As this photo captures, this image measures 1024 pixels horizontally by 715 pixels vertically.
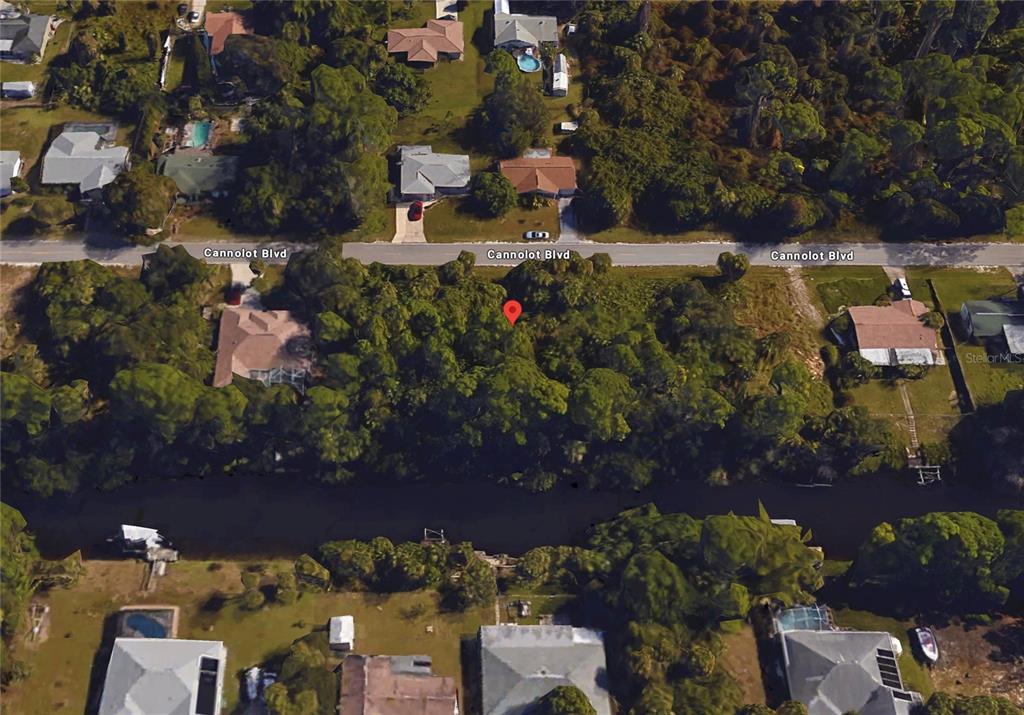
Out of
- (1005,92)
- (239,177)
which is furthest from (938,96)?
(239,177)

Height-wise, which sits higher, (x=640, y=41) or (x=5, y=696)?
(x=640, y=41)

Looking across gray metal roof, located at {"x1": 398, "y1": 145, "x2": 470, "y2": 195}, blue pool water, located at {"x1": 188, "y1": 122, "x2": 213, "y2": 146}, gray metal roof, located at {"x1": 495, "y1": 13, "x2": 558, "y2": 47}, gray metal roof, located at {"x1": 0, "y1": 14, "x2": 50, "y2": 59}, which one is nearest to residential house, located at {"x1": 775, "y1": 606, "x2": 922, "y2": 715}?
gray metal roof, located at {"x1": 398, "y1": 145, "x2": 470, "y2": 195}

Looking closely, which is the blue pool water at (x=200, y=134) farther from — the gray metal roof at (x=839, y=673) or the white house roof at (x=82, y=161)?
the gray metal roof at (x=839, y=673)

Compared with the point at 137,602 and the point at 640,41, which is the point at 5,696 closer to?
the point at 137,602

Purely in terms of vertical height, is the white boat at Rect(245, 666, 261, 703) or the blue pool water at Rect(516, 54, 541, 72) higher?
the blue pool water at Rect(516, 54, 541, 72)

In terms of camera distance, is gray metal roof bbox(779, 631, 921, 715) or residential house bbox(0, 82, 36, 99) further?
residential house bbox(0, 82, 36, 99)

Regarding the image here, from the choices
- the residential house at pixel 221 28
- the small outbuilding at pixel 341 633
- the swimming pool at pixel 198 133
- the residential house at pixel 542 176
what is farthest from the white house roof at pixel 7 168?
the small outbuilding at pixel 341 633

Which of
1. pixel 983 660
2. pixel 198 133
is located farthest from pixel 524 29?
pixel 983 660

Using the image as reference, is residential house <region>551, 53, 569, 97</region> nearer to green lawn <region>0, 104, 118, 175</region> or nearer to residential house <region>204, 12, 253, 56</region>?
residential house <region>204, 12, 253, 56</region>
